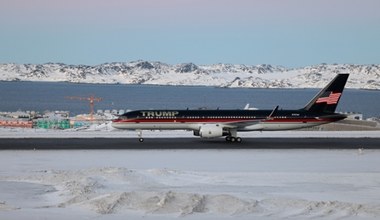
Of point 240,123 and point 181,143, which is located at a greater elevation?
point 240,123

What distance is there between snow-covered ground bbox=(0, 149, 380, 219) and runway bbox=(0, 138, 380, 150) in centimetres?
277

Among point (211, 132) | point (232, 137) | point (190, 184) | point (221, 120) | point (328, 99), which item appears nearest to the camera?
point (190, 184)

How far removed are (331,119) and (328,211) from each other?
104 ft

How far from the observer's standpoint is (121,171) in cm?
3069

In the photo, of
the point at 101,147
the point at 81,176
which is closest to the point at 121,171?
the point at 81,176

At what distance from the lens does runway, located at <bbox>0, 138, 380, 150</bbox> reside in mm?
→ 45281

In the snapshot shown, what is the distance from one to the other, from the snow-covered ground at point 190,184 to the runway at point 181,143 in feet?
9.10

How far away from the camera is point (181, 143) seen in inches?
1886

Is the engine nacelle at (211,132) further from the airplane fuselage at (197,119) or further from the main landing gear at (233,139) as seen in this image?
the airplane fuselage at (197,119)

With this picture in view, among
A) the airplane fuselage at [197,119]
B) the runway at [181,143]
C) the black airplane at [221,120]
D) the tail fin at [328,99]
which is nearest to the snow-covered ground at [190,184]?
the runway at [181,143]

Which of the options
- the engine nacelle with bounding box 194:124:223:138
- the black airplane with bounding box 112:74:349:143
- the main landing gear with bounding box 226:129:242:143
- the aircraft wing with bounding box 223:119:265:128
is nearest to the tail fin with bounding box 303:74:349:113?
the black airplane with bounding box 112:74:349:143

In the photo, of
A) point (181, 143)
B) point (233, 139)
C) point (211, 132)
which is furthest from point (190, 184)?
point (233, 139)

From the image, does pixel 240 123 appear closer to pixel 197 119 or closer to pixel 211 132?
pixel 211 132

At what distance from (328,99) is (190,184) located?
95.0 ft
